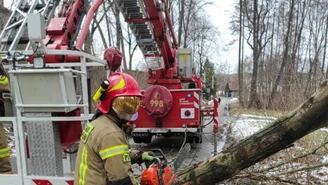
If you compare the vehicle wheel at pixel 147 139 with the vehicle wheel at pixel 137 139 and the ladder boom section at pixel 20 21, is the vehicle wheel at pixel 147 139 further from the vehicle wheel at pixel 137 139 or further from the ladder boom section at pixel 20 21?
the ladder boom section at pixel 20 21

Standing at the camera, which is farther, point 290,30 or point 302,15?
point 302,15

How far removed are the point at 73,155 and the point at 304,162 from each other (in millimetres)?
3044

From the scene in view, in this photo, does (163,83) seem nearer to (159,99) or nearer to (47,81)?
(159,99)

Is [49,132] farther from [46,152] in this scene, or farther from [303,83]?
[303,83]

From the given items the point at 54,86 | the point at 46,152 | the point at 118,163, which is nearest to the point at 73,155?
the point at 46,152

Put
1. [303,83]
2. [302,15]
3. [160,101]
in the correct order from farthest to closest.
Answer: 1. [302,15]
2. [160,101]
3. [303,83]

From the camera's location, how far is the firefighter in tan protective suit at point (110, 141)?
1.78m

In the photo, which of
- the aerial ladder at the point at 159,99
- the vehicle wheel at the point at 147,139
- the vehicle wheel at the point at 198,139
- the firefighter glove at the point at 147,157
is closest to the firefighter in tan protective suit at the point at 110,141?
the firefighter glove at the point at 147,157

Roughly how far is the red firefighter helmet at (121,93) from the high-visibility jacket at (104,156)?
85 mm

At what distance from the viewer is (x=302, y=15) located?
23516 millimetres

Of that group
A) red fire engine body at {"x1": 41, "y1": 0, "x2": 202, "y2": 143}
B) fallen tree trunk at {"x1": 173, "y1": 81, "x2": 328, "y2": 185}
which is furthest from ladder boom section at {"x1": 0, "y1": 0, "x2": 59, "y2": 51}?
red fire engine body at {"x1": 41, "y1": 0, "x2": 202, "y2": 143}

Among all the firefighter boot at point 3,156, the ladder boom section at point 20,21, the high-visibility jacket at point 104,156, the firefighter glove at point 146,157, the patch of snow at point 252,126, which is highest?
the ladder boom section at point 20,21

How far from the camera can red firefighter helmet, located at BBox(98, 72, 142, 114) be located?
197 centimetres

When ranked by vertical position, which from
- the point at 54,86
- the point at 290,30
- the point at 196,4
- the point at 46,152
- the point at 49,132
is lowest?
the point at 46,152
